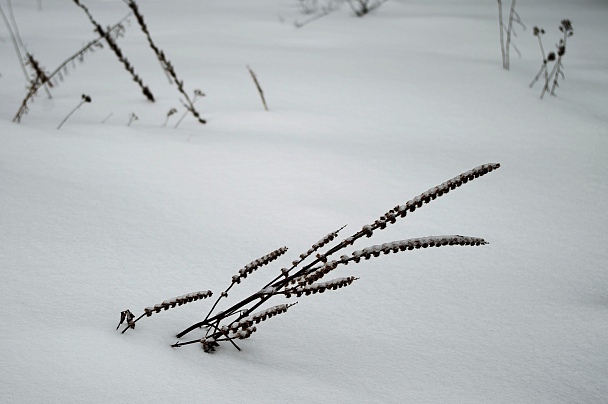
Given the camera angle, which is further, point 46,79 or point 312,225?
point 46,79

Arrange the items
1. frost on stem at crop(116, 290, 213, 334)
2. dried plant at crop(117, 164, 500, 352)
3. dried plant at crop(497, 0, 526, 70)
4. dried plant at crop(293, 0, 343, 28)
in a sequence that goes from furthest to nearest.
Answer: dried plant at crop(293, 0, 343, 28) → dried plant at crop(497, 0, 526, 70) → frost on stem at crop(116, 290, 213, 334) → dried plant at crop(117, 164, 500, 352)

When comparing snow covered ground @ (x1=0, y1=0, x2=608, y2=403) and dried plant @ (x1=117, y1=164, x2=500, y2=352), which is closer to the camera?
dried plant @ (x1=117, y1=164, x2=500, y2=352)

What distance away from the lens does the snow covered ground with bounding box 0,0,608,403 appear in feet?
2.92

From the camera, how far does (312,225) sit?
1496mm

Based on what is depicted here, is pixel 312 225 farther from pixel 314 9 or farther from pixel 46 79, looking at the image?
pixel 314 9

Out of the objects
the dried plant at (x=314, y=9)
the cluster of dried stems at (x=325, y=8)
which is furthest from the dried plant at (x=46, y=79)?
the cluster of dried stems at (x=325, y=8)

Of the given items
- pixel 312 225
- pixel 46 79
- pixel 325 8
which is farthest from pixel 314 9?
pixel 312 225

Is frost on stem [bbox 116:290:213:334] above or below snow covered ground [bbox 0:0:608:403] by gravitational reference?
above

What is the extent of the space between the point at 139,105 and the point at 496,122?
1715 millimetres

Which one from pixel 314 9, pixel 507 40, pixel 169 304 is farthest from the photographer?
pixel 314 9

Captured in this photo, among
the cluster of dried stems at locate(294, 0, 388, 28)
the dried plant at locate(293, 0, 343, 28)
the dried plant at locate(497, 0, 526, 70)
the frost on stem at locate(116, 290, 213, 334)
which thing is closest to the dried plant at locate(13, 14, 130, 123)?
the frost on stem at locate(116, 290, 213, 334)

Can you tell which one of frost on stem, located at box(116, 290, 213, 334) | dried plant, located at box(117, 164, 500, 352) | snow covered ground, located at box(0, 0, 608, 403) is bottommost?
snow covered ground, located at box(0, 0, 608, 403)

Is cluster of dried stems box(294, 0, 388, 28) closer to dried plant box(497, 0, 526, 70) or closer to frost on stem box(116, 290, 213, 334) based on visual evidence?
dried plant box(497, 0, 526, 70)

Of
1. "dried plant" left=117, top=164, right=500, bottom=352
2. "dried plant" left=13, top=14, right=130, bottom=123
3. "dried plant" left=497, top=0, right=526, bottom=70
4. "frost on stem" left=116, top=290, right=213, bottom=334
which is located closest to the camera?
"dried plant" left=117, top=164, right=500, bottom=352
